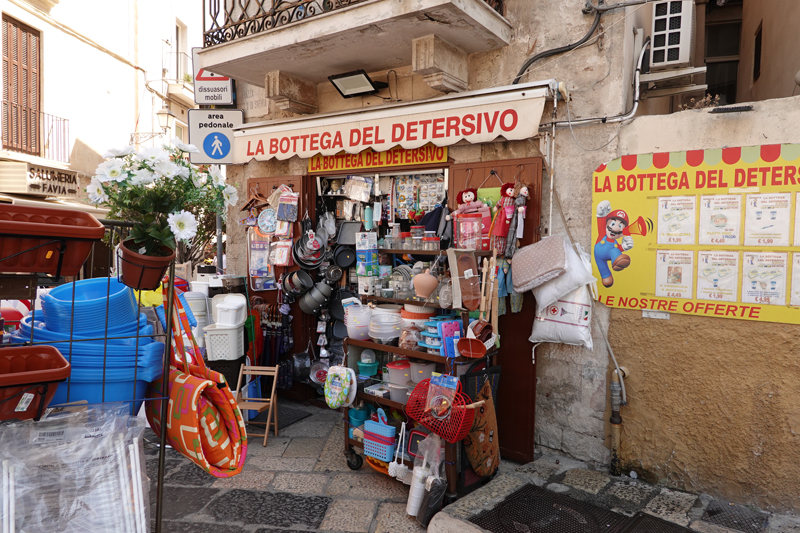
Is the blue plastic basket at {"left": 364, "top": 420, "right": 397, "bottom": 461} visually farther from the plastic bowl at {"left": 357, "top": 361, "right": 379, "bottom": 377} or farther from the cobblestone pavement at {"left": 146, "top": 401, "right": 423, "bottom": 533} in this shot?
the plastic bowl at {"left": 357, "top": 361, "right": 379, "bottom": 377}

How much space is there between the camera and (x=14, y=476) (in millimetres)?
1949

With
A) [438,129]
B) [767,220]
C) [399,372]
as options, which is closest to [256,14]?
[438,129]

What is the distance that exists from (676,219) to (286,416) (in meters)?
4.58

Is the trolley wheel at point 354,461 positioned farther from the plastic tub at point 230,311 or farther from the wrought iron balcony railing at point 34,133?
the wrought iron balcony railing at point 34,133

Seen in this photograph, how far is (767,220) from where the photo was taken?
3621 millimetres

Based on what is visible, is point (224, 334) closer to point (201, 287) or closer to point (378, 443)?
point (201, 287)

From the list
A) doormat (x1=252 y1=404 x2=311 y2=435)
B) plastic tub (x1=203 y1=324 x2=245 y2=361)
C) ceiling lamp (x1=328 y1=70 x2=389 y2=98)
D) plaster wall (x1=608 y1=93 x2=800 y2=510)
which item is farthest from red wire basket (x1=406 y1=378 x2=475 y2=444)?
ceiling lamp (x1=328 y1=70 x2=389 y2=98)

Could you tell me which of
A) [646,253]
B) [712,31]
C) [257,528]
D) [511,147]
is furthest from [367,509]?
[712,31]

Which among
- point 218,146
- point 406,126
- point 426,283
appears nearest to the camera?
point 426,283

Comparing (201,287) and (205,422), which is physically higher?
(201,287)

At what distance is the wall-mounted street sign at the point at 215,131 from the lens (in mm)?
6609

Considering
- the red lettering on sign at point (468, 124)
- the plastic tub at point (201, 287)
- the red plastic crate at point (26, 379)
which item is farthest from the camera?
the plastic tub at point (201, 287)

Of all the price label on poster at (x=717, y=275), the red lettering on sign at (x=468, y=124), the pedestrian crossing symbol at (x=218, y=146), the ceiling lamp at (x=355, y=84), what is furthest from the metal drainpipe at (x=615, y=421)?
the pedestrian crossing symbol at (x=218, y=146)

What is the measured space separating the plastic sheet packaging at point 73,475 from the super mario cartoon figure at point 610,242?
365 cm
